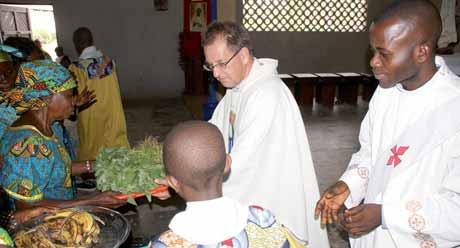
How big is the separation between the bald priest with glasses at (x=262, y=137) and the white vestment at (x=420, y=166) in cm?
65

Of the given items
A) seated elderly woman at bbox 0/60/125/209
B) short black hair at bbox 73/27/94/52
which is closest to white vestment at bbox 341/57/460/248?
seated elderly woman at bbox 0/60/125/209

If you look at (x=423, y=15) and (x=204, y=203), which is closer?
(x=204, y=203)

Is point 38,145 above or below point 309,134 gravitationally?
above

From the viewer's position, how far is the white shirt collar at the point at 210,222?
1076mm

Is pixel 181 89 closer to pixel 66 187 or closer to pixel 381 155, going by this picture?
pixel 66 187

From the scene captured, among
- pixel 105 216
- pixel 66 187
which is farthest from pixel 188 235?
pixel 66 187

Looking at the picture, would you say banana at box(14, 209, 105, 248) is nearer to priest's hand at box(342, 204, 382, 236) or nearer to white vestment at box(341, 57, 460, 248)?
priest's hand at box(342, 204, 382, 236)

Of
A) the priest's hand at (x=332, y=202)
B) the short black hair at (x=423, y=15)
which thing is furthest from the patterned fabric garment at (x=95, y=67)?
the short black hair at (x=423, y=15)

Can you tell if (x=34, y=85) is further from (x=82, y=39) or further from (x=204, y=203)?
(x=82, y=39)

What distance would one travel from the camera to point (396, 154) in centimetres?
166

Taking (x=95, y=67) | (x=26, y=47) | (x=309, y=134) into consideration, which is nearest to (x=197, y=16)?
(x=309, y=134)

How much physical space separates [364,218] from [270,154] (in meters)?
0.81

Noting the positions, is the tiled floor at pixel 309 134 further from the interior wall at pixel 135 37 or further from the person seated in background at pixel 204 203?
the person seated in background at pixel 204 203

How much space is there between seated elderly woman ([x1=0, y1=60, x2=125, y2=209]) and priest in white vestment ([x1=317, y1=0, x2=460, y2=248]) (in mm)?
1461
